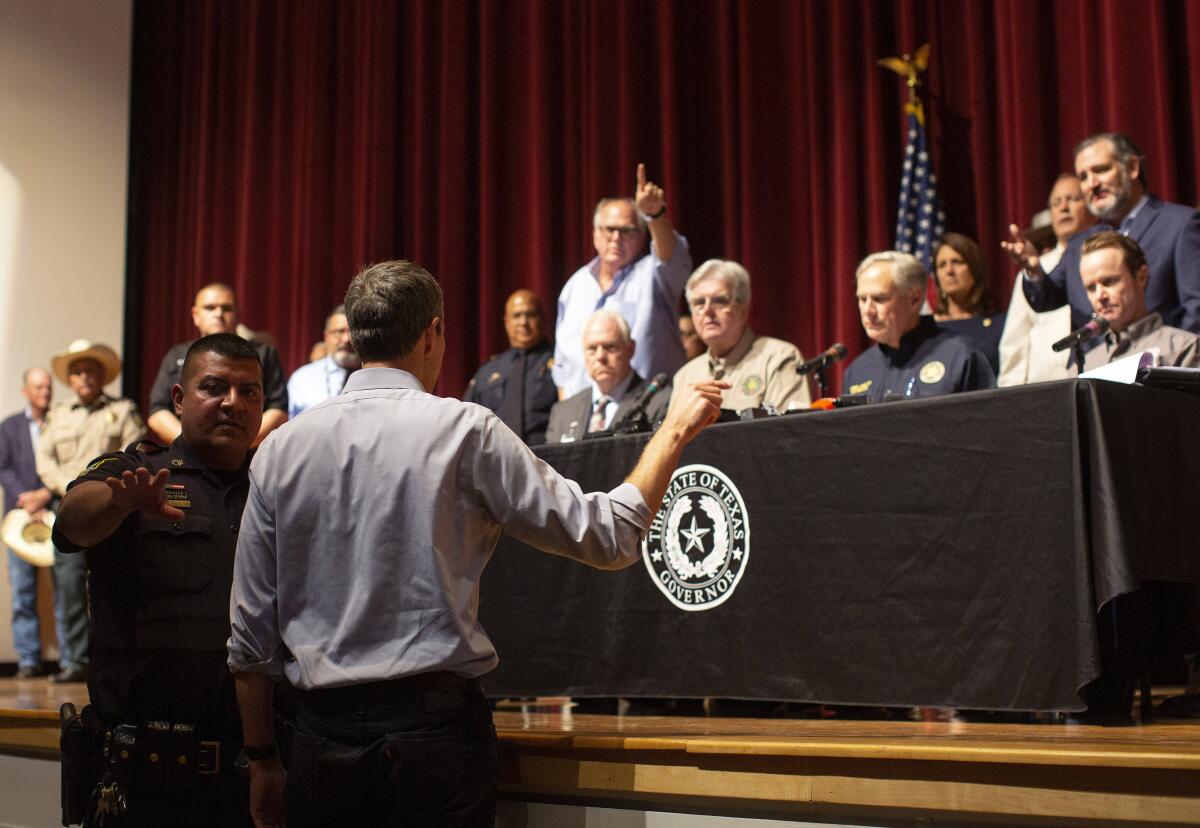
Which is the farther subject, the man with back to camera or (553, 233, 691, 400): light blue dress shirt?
(553, 233, 691, 400): light blue dress shirt

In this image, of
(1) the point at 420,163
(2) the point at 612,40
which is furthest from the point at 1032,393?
(1) the point at 420,163

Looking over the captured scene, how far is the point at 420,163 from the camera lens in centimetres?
740

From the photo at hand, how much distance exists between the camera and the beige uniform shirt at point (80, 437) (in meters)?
6.34

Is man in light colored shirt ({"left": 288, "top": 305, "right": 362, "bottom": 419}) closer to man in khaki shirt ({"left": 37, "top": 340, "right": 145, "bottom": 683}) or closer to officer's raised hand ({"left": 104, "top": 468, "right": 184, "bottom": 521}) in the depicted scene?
man in khaki shirt ({"left": 37, "top": 340, "right": 145, "bottom": 683})

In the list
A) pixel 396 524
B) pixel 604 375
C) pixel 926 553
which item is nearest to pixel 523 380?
pixel 604 375

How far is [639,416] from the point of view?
12.0 feet

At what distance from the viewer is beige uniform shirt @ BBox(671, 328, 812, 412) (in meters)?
3.96

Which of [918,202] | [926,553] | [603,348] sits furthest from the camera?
[918,202]

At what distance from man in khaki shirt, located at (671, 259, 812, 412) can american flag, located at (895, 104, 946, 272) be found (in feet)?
5.56

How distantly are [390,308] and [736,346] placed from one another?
235 centimetres

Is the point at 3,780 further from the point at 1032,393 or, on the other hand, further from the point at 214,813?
the point at 1032,393

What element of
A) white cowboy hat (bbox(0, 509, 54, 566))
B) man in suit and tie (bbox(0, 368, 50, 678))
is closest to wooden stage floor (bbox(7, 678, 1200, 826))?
white cowboy hat (bbox(0, 509, 54, 566))

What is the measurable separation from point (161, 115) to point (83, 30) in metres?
0.73

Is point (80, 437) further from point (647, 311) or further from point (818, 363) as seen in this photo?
point (818, 363)
